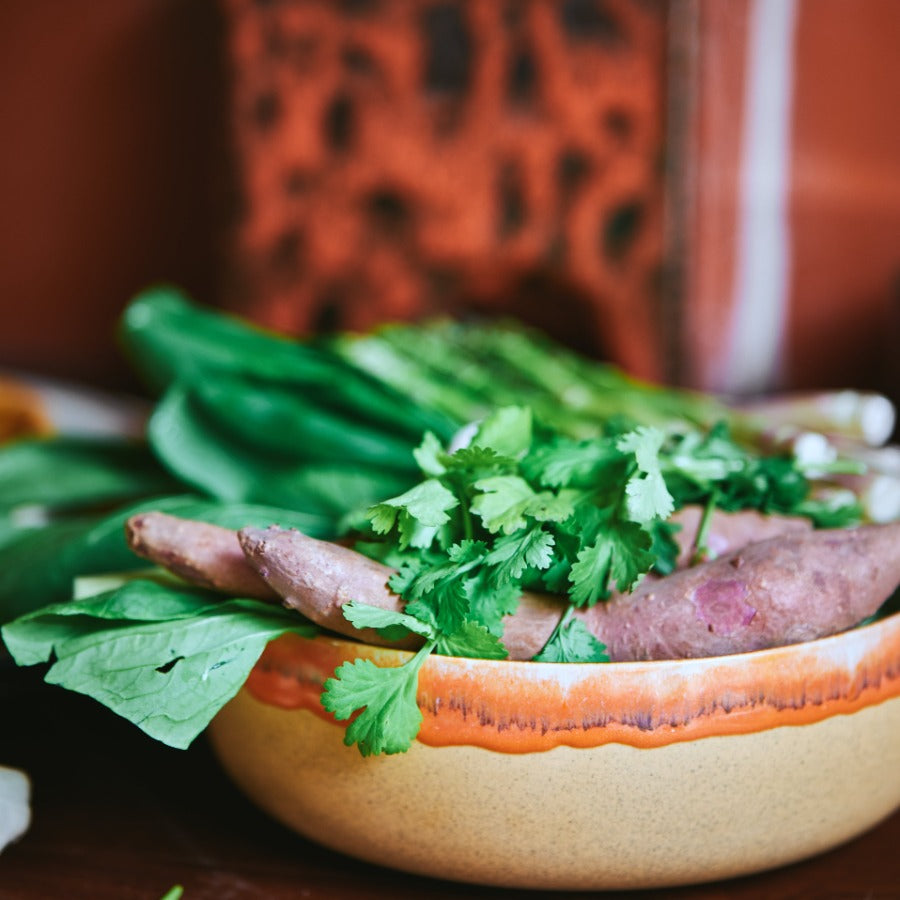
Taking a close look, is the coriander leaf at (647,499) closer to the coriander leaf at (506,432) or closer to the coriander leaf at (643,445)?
the coriander leaf at (643,445)

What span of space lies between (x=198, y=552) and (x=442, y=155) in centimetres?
181

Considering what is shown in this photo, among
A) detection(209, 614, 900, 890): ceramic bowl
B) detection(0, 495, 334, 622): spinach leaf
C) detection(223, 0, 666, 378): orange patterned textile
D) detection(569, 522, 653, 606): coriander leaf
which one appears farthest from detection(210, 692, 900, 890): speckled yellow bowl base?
detection(223, 0, 666, 378): orange patterned textile

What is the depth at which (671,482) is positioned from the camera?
811mm

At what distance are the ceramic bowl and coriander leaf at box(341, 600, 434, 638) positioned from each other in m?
0.03

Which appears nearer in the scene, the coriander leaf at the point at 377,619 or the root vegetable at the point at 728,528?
the coriander leaf at the point at 377,619

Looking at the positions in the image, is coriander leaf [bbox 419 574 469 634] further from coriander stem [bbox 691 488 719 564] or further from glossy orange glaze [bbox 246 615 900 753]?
coriander stem [bbox 691 488 719 564]

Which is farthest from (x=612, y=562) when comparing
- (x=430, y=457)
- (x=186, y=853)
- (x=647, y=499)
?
(x=186, y=853)

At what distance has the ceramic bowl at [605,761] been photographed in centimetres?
63

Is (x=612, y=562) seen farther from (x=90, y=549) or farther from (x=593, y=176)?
(x=593, y=176)

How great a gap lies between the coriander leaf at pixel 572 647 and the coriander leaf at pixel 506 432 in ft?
0.51

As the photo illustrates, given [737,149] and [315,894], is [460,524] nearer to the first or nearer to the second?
[315,894]

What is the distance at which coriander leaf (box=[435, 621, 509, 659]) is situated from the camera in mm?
632

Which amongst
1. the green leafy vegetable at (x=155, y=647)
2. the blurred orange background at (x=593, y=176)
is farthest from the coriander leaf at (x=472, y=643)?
the blurred orange background at (x=593, y=176)

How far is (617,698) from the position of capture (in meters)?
0.62
